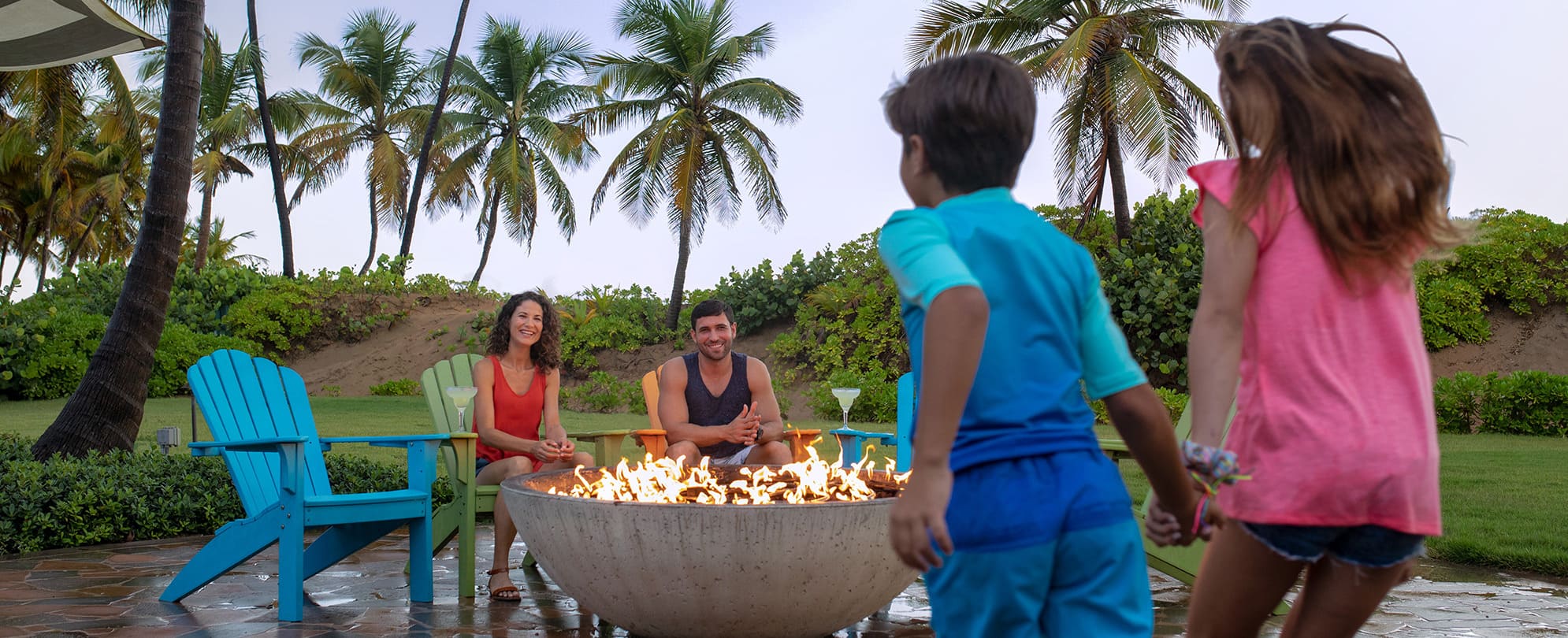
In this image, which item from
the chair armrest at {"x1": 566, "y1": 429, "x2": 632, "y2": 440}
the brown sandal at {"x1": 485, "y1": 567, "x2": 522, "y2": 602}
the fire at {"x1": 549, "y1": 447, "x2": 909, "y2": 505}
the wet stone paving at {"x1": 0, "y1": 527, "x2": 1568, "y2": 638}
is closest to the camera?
the fire at {"x1": 549, "y1": 447, "x2": 909, "y2": 505}

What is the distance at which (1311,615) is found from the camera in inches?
69.0

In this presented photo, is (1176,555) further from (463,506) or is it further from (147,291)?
(147,291)

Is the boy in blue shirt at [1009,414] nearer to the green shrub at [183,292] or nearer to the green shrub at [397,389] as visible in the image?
the green shrub at [397,389]

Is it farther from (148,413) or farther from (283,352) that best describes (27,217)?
(148,413)

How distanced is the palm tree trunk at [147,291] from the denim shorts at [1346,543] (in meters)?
6.74

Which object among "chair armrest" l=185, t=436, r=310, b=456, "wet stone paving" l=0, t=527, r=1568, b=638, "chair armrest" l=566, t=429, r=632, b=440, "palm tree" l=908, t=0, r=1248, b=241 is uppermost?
"palm tree" l=908, t=0, r=1248, b=241

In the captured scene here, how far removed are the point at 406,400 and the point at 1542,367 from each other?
15142 mm

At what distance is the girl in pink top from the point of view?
1.55m

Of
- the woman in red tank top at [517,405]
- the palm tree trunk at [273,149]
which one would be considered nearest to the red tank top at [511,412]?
the woman in red tank top at [517,405]

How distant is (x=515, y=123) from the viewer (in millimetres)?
26922

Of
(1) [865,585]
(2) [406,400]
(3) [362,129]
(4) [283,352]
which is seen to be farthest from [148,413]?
(3) [362,129]

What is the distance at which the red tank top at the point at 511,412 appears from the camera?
5047 mm

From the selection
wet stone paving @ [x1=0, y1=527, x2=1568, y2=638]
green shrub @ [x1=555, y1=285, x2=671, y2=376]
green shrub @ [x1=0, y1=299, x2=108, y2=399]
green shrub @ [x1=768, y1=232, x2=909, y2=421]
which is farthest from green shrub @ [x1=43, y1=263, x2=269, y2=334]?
wet stone paving @ [x1=0, y1=527, x2=1568, y2=638]

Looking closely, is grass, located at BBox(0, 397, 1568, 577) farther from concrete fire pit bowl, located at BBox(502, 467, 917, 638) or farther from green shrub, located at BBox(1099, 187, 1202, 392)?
concrete fire pit bowl, located at BBox(502, 467, 917, 638)
